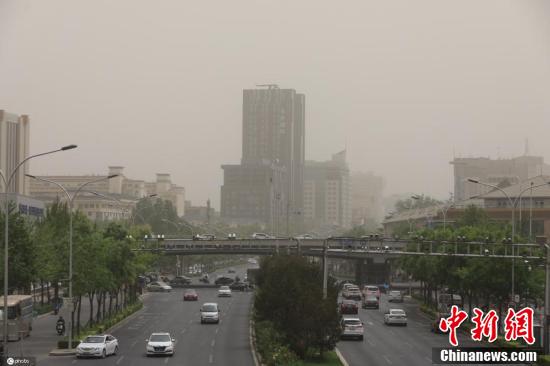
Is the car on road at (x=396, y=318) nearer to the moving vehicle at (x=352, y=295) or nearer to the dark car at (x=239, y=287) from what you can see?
the moving vehicle at (x=352, y=295)

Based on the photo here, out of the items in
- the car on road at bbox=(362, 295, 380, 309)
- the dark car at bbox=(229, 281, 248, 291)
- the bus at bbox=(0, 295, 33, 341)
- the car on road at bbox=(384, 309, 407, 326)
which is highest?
the bus at bbox=(0, 295, 33, 341)

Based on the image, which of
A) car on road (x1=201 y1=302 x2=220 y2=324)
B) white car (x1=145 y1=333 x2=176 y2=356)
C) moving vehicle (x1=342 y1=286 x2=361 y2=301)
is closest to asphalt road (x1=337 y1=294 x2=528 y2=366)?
white car (x1=145 y1=333 x2=176 y2=356)

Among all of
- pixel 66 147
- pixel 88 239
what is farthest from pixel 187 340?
pixel 66 147

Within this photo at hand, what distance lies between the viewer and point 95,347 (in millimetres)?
55406

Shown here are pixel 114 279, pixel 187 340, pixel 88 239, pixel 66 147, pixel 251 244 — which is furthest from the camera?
pixel 251 244

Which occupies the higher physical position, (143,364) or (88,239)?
(88,239)

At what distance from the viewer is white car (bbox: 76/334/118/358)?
5533 cm

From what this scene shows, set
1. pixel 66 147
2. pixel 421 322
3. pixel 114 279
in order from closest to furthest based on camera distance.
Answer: pixel 66 147
pixel 114 279
pixel 421 322

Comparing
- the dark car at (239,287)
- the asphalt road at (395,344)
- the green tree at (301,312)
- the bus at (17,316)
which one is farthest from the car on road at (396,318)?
the dark car at (239,287)

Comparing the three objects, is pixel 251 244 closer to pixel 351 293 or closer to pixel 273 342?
pixel 351 293

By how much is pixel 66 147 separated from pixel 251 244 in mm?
88302

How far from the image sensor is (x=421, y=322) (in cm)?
8569

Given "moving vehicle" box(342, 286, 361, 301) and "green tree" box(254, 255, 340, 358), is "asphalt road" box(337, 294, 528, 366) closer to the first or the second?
"green tree" box(254, 255, 340, 358)

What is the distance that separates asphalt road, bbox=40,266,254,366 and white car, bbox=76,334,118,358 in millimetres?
513
